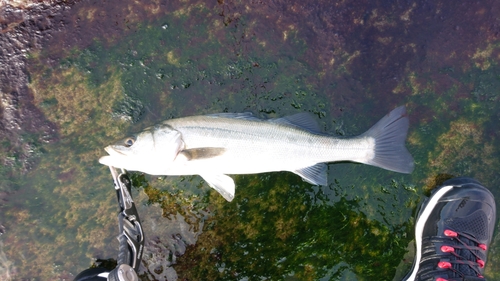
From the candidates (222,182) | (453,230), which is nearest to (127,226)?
(222,182)

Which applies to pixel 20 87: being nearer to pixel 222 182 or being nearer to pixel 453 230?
pixel 222 182

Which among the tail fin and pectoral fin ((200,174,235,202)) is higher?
the tail fin

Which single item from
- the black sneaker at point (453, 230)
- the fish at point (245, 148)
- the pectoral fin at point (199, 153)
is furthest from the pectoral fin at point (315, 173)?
the black sneaker at point (453, 230)

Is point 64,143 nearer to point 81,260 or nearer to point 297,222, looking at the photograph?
point 81,260

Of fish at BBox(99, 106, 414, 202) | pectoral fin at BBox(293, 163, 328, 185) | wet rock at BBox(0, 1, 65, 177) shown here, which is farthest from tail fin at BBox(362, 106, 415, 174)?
wet rock at BBox(0, 1, 65, 177)

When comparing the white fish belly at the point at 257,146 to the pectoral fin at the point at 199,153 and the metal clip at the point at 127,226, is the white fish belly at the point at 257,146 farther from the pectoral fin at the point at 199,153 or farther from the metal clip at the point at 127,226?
the metal clip at the point at 127,226

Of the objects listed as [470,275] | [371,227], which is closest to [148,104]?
[371,227]

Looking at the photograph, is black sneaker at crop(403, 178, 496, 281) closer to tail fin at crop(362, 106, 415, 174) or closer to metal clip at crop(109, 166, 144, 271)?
tail fin at crop(362, 106, 415, 174)
